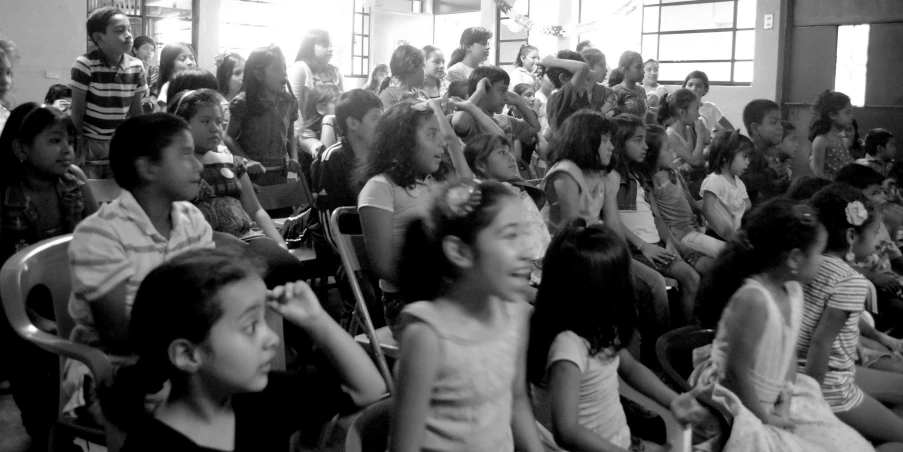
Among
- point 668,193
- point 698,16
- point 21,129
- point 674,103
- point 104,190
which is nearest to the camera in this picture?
point 21,129

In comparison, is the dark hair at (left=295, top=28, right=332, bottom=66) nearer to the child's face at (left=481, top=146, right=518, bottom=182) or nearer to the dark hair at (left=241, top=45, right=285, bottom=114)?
the dark hair at (left=241, top=45, right=285, bottom=114)

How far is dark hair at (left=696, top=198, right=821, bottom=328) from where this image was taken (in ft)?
7.30

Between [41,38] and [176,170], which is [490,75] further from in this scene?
[41,38]

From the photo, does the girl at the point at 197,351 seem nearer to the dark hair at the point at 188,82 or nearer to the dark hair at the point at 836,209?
the dark hair at the point at 836,209

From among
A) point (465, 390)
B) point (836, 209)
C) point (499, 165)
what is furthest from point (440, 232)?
point (499, 165)

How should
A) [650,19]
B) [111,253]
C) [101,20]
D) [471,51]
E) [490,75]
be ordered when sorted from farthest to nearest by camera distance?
[650,19] → [471,51] → [490,75] → [101,20] → [111,253]

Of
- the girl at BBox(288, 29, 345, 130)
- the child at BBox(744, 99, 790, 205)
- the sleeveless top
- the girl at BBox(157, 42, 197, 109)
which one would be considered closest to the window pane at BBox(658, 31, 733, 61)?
the child at BBox(744, 99, 790, 205)

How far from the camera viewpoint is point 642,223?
→ 12.8 feet

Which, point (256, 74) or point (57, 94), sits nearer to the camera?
point (256, 74)

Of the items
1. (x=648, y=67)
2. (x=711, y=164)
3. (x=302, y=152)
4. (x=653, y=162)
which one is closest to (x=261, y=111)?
(x=302, y=152)

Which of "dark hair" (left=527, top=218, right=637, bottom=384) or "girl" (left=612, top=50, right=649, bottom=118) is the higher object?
"girl" (left=612, top=50, right=649, bottom=118)

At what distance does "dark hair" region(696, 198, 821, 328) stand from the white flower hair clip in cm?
67

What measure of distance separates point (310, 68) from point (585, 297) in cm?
414

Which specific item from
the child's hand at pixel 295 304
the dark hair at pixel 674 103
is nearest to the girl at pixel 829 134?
the dark hair at pixel 674 103
